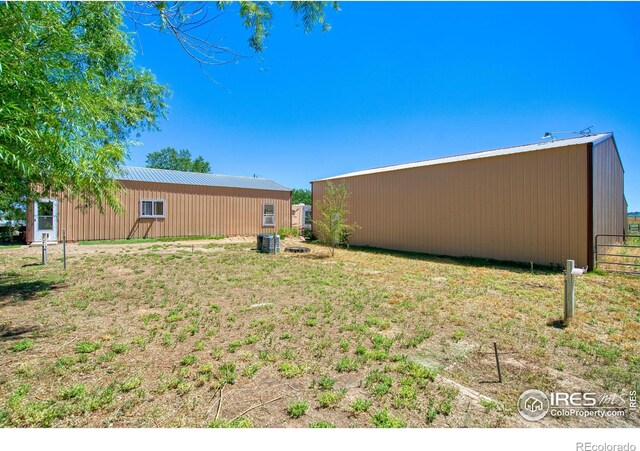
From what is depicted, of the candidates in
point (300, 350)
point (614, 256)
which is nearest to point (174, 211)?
point (300, 350)

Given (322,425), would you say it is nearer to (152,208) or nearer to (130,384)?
(130,384)

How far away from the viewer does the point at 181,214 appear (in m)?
15.6

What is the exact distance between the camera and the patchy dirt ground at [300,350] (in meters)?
2.20

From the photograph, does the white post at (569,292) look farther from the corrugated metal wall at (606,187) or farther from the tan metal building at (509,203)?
the corrugated metal wall at (606,187)

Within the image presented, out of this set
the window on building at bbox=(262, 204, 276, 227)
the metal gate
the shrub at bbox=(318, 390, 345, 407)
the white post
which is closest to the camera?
the shrub at bbox=(318, 390, 345, 407)

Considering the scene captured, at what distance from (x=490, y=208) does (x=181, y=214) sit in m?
13.8

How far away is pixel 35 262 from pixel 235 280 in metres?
6.16

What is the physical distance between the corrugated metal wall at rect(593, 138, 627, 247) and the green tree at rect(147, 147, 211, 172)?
1842 inches

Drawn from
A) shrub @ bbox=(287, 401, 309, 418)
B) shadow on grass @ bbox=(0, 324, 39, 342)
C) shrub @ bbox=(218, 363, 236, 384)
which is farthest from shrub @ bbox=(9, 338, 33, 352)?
shrub @ bbox=(287, 401, 309, 418)

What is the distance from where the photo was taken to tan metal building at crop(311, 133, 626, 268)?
8.04m

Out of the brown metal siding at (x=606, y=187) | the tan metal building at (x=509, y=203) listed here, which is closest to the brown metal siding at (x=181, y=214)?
the tan metal building at (x=509, y=203)

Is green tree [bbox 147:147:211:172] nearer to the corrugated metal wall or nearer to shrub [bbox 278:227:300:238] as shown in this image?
shrub [bbox 278:227:300:238]
